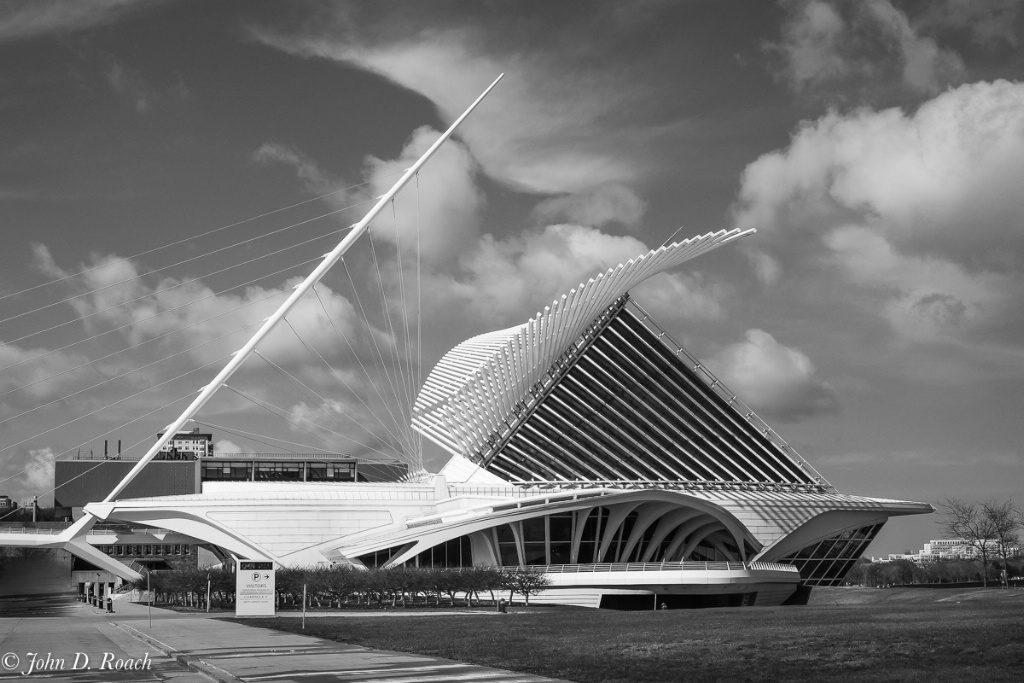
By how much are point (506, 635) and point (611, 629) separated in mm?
3098

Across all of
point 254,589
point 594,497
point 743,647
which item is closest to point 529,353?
point 594,497

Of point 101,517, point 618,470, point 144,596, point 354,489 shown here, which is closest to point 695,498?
point 618,470

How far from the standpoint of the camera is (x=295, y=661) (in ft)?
66.3

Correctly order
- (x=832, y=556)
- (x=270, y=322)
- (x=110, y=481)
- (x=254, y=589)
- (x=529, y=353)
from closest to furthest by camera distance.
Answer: (x=254, y=589), (x=270, y=322), (x=529, y=353), (x=832, y=556), (x=110, y=481)

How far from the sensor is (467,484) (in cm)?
6650

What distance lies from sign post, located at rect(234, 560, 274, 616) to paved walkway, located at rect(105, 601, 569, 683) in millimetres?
8427

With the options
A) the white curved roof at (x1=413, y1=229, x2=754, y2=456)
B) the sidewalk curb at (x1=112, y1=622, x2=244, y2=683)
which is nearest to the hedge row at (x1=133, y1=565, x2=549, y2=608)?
the white curved roof at (x1=413, y1=229, x2=754, y2=456)

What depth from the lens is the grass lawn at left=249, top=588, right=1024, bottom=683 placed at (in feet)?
53.9

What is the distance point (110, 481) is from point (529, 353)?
2928 inches

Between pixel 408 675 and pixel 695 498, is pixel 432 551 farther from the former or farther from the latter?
pixel 408 675

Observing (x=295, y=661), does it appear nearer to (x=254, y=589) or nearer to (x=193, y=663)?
(x=193, y=663)

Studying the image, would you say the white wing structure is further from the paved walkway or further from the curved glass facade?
the paved walkway

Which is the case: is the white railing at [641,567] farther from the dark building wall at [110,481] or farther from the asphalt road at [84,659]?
the dark building wall at [110,481]

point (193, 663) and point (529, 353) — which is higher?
point (529, 353)
